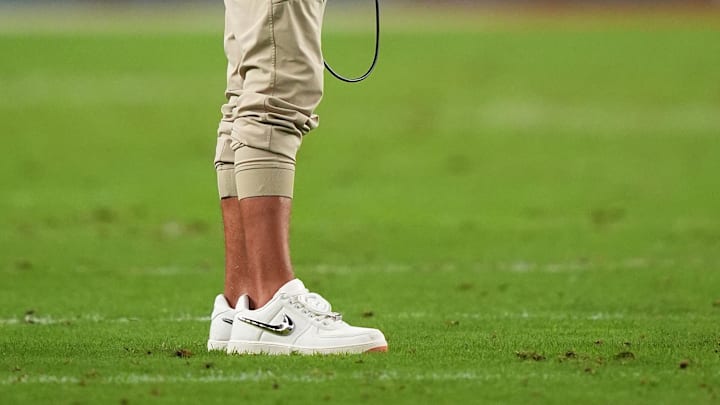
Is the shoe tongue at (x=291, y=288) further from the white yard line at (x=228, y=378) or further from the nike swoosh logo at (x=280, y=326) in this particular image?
the white yard line at (x=228, y=378)

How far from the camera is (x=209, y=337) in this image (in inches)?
160

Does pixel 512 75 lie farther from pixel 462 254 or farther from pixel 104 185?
pixel 462 254

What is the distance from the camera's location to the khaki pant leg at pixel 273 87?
153 inches

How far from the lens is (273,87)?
3.90 meters

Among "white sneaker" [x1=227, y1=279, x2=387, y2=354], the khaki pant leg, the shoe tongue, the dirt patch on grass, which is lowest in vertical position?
the dirt patch on grass

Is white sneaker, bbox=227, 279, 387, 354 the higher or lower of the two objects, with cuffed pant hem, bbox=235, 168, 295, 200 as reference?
lower

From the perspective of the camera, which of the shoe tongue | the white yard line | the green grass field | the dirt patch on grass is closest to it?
the white yard line

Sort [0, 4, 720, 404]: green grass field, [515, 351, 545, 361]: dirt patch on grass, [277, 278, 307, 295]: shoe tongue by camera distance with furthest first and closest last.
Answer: [277, 278, 307, 295]: shoe tongue, [515, 351, 545, 361]: dirt patch on grass, [0, 4, 720, 404]: green grass field

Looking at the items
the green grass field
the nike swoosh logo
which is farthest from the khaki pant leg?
the green grass field

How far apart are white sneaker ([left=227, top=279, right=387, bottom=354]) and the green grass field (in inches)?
2.8

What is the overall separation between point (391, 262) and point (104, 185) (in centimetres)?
475

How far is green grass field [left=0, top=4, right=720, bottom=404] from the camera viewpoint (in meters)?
3.62

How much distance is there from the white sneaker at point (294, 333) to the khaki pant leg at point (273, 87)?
0.32m

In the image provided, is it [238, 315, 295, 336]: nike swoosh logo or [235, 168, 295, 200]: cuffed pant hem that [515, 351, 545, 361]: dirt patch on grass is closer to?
[238, 315, 295, 336]: nike swoosh logo
